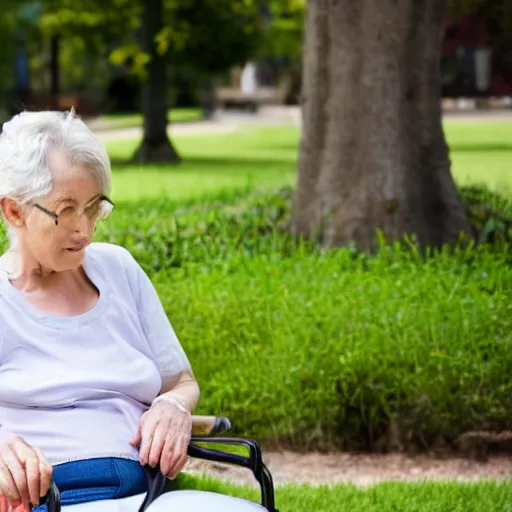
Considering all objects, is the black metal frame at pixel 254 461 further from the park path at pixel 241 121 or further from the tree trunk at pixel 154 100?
the park path at pixel 241 121

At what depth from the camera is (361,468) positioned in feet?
17.8

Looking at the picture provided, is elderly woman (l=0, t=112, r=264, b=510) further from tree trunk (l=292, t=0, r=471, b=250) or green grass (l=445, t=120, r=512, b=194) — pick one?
green grass (l=445, t=120, r=512, b=194)

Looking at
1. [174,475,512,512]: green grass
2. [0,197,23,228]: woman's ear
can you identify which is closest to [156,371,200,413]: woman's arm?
[0,197,23,228]: woman's ear

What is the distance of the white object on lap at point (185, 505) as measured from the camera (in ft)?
8.74

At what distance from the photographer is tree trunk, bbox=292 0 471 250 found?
7871 mm

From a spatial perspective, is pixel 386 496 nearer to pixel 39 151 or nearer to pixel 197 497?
pixel 197 497

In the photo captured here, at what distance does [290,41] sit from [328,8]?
50.1ft

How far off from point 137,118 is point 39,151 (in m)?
39.1

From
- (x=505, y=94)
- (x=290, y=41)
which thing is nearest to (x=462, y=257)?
(x=290, y=41)

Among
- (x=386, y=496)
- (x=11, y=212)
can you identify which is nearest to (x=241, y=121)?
(x=386, y=496)

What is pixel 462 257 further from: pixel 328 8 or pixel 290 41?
pixel 290 41

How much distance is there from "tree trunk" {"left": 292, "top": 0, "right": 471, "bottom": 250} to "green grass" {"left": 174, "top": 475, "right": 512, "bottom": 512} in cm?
315

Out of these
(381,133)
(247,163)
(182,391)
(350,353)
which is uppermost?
(381,133)

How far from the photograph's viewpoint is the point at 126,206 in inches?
476
